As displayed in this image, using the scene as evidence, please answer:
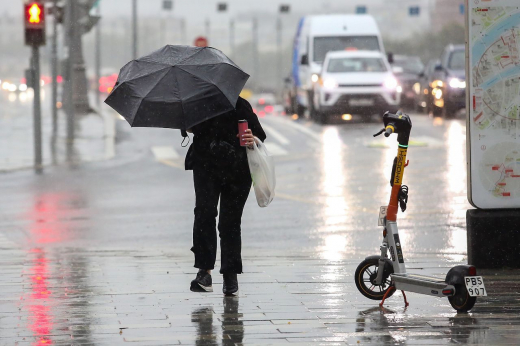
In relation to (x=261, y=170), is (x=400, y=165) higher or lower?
higher

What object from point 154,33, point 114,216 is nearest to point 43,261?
point 114,216

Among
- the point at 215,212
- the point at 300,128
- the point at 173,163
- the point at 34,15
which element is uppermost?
the point at 34,15

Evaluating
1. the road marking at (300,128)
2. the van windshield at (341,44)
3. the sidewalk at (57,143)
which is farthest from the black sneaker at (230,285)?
the van windshield at (341,44)

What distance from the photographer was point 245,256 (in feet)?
30.0

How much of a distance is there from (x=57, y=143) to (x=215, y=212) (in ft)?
57.2

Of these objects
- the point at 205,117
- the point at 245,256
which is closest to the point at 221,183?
the point at 205,117

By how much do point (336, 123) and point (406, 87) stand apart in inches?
333

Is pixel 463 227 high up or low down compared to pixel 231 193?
down

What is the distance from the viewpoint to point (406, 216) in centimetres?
1198

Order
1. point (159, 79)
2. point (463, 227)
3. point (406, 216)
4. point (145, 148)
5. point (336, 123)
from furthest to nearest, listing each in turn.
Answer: point (336, 123) < point (145, 148) < point (406, 216) < point (463, 227) < point (159, 79)

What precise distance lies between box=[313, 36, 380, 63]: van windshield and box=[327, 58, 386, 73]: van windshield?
1.98 m

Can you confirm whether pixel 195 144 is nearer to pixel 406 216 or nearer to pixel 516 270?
pixel 516 270

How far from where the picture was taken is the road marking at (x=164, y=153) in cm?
2028

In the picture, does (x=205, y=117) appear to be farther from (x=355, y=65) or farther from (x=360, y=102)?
(x=355, y=65)
